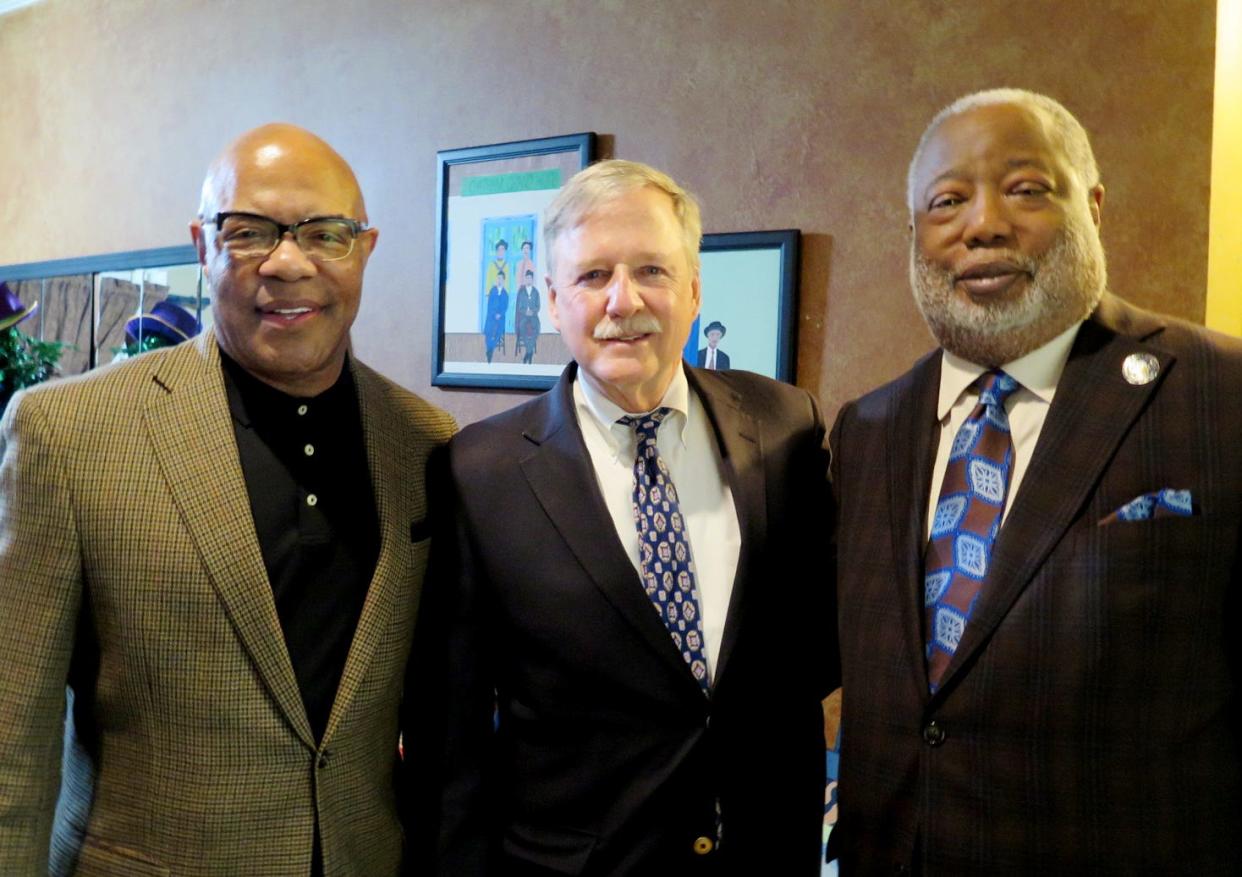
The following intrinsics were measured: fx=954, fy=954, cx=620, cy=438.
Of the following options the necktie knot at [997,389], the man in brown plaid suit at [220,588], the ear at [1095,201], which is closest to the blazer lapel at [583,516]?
the man in brown plaid suit at [220,588]

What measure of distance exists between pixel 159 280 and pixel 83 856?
3463mm

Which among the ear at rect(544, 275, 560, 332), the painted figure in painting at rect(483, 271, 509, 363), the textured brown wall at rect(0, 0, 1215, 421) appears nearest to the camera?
the ear at rect(544, 275, 560, 332)

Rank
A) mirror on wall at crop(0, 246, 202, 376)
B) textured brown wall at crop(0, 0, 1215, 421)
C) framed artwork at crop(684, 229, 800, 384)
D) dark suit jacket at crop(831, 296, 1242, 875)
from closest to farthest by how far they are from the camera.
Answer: dark suit jacket at crop(831, 296, 1242, 875), textured brown wall at crop(0, 0, 1215, 421), framed artwork at crop(684, 229, 800, 384), mirror on wall at crop(0, 246, 202, 376)

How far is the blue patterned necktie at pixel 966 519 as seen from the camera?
1401 mm

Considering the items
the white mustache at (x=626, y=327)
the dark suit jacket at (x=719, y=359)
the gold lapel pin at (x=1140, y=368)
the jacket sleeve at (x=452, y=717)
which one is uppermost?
the dark suit jacket at (x=719, y=359)

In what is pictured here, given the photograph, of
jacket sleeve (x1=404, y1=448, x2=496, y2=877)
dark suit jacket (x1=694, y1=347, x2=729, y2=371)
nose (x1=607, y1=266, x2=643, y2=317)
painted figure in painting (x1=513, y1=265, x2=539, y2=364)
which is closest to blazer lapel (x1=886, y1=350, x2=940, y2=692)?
nose (x1=607, y1=266, x2=643, y2=317)

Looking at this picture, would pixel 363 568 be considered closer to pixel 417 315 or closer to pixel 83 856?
pixel 83 856

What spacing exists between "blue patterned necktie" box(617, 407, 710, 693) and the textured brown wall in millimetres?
1088

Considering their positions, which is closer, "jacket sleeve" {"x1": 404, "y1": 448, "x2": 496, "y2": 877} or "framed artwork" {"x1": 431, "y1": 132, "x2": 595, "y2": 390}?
"jacket sleeve" {"x1": 404, "y1": 448, "x2": 496, "y2": 877}

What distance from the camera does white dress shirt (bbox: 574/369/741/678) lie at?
163 cm

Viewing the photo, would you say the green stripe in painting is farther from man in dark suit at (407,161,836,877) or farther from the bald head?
the bald head

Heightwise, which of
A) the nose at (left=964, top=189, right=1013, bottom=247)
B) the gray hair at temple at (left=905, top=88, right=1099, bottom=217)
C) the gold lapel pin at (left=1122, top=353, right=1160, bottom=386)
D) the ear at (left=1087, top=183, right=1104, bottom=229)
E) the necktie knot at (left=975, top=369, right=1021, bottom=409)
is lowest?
the necktie knot at (left=975, top=369, right=1021, bottom=409)

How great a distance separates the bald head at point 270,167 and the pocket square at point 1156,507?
1.27 m

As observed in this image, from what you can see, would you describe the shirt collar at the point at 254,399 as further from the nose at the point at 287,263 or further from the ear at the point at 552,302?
the ear at the point at 552,302
